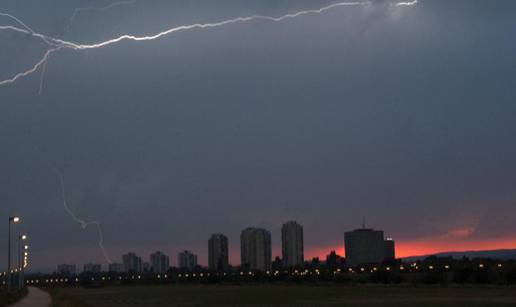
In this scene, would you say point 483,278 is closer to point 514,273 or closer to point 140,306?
point 514,273

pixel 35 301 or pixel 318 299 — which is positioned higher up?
pixel 35 301

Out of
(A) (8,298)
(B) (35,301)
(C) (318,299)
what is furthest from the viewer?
(C) (318,299)

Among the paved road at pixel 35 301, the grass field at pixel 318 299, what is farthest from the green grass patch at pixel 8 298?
the grass field at pixel 318 299

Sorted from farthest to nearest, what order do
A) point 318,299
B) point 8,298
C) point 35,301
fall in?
1. point 318,299
2. point 35,301
3. point 8,298

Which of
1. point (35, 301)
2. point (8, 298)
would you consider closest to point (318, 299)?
point (35, 301)

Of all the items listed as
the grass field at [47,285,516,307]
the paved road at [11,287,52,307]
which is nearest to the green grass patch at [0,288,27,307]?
the paved road at [11,287,52,307]

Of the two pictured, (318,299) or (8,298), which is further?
(318,299)

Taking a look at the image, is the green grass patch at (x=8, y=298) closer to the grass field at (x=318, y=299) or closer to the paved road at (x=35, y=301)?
the paved road at (x=35, y=301)

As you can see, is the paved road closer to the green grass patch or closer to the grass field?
the green grass patch

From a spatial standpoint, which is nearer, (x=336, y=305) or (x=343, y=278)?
(x=336, y=305)

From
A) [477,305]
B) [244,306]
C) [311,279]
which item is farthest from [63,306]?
[311,279]

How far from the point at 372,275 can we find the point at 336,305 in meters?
93.3

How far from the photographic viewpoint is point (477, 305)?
4431 centimetres

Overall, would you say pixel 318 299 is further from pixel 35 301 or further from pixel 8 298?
pixel 8 298
